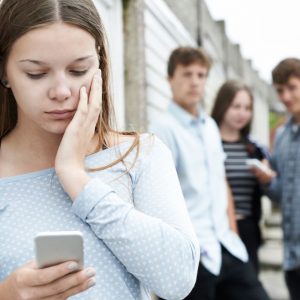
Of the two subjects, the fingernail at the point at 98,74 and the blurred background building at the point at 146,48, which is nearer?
the fingernail at the point at 98,74

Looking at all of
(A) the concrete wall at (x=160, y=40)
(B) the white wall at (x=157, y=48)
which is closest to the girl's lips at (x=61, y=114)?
(A) the concrete wall at (x=160, y=40)

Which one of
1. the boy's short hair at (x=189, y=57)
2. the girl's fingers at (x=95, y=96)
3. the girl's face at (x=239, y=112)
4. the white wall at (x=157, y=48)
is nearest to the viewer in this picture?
the girl's fingers at (x=95, y=96)

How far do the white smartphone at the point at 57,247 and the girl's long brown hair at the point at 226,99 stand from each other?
3021 mm

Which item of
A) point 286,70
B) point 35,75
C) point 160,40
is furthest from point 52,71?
point 160,40

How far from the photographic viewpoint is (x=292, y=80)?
362cm

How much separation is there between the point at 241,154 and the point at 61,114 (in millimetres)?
2733

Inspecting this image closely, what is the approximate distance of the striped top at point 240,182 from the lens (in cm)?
385

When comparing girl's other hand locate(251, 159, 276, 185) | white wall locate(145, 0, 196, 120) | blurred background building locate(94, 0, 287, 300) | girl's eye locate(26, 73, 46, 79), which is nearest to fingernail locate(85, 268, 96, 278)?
girl's eye locate(26, 73, 46, 79)

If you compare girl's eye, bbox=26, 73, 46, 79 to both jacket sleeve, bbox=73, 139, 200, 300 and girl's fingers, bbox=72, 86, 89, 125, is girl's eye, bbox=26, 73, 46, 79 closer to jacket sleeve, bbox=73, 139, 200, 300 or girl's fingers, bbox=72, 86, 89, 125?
girl's fingers, bbox=72, 86, 89, 125

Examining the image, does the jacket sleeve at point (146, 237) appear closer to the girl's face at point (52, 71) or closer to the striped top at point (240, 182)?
the girl's face at point (52, 71)

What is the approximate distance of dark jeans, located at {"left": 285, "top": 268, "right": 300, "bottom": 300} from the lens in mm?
3475

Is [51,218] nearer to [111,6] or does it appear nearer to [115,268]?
[115,268]

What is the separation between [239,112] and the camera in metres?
3.95

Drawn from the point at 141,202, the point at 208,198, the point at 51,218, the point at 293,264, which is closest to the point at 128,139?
the point at 141,202
